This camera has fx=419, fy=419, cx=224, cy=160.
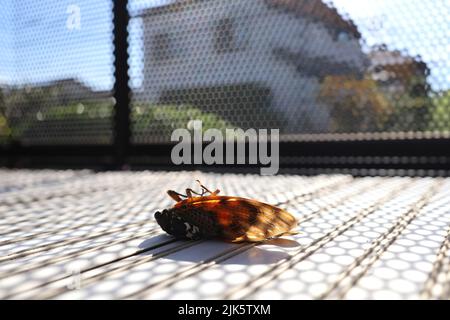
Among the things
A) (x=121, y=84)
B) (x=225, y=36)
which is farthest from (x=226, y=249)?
(x=121, y=84)

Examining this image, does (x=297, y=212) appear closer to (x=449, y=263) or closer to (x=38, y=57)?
(x=449, y=263)

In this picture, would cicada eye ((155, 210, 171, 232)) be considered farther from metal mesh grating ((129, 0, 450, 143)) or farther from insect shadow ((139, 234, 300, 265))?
metal mesh grating ((129, 0, 450, 143))

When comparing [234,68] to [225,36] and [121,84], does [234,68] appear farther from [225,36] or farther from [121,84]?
[121,84]

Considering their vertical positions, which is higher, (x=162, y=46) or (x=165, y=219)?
(x=162, y=46)

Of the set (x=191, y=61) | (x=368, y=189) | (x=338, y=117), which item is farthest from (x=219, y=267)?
(x=191, y=61)

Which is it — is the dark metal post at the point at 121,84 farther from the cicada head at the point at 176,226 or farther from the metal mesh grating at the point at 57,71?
the cicada head at the point at 176,226

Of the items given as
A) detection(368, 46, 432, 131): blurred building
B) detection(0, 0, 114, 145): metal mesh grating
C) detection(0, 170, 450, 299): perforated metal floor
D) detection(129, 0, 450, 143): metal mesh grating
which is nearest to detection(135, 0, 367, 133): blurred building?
detection(129, 0, 450, 143): metal mesh grating
